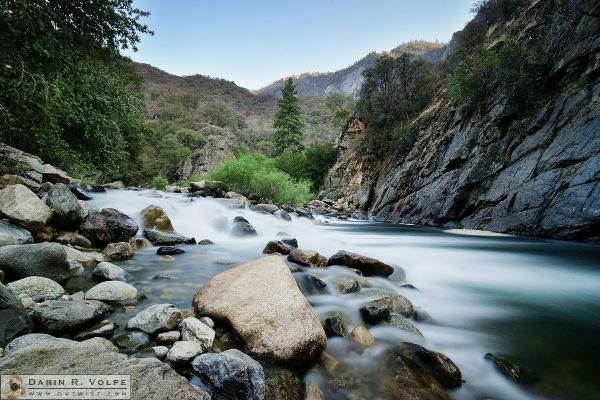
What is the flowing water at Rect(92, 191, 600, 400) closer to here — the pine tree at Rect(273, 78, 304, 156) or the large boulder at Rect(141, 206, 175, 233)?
the large boulder at Rect(141, 206, 175, 233)

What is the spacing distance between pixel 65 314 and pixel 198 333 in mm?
1360

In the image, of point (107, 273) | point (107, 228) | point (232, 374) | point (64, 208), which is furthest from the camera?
point (107, 228)

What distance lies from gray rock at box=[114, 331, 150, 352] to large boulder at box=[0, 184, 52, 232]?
4177 mm

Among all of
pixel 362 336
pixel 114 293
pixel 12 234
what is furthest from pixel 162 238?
pixel 362 336

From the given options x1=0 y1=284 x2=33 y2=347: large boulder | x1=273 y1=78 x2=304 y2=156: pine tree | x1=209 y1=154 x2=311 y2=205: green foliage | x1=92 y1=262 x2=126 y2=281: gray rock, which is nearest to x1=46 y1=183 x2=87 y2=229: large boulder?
x1=92 y1=262 x2=126 y2=281: gray rock

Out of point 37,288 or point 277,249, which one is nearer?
point 37,288

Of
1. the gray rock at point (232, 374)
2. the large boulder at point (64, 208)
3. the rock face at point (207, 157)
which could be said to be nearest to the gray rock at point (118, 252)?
the large boulder at point (64, 208)

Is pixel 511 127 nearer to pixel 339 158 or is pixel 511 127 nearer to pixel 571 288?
pixel 571 288

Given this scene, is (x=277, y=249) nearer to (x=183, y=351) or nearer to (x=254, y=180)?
(x=183, y=351)

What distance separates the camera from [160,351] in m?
2.61

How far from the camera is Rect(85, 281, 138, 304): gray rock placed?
→ 3594mm

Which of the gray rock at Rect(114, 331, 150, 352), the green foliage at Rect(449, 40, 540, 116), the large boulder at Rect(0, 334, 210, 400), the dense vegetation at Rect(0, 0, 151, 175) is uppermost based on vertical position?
the green foliage at Rect(449, 40, 540, 116)

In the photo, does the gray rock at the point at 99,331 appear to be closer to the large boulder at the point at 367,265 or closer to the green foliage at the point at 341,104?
the large boulder at the point at 367,265

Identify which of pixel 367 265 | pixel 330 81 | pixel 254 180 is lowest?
pixel 367 265
